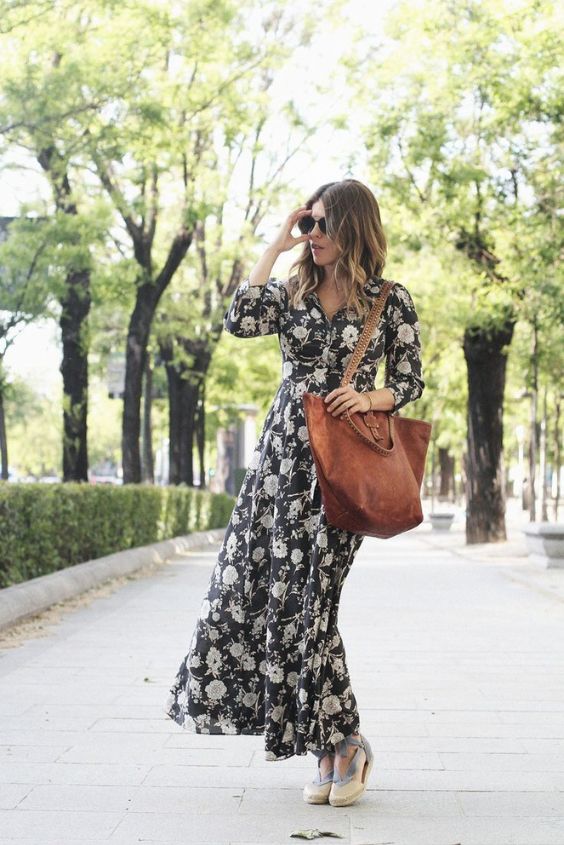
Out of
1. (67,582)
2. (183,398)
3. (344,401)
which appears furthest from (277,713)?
(183,398)

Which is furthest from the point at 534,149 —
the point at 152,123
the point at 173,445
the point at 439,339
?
the point at 173,445

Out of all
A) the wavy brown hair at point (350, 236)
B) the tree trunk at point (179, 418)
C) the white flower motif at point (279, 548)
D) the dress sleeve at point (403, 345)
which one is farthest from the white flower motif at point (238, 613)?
the tree trunk at point (179, 418)

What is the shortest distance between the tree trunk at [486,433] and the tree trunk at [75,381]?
6.68m

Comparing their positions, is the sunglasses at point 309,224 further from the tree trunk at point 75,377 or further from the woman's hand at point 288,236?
the tree trunk at point 75,377

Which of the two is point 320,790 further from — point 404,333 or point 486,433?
point 486,433

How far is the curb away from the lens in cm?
1020

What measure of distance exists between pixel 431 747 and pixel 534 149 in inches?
601

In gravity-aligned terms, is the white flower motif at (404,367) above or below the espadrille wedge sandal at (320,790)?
above

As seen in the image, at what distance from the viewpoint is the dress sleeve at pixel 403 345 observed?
4809mm

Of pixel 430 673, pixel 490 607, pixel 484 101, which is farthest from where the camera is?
pixel 484 101

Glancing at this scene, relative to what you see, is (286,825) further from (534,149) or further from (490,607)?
(534,149)

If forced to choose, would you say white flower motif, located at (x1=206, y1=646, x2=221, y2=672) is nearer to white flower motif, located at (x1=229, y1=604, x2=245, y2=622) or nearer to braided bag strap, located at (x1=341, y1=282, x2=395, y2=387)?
white flower motif, located at (x1=229, y1=604, x2=245, y2=622)

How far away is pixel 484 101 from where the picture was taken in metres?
21.3

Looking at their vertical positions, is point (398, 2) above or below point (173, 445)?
above
